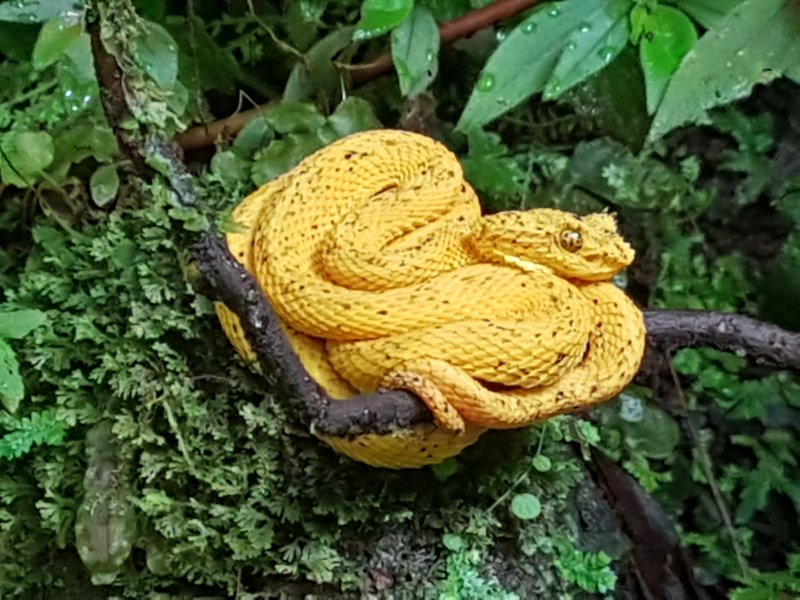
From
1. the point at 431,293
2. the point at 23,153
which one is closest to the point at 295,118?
the point at 23,153

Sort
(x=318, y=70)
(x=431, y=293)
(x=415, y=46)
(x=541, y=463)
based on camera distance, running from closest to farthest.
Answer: (x=431, y=293)
(x=541, y=463)
(x=415, y=46)
(x=318, y=70)

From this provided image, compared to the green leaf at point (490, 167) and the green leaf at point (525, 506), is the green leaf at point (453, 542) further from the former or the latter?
the green leaf at point (490, 167)

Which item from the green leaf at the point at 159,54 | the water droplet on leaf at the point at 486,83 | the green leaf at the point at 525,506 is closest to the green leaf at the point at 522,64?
the water droplet on leaf at the point at 486,83

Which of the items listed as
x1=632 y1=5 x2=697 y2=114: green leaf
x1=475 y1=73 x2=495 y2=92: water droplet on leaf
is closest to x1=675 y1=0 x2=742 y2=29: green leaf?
x1=632 y1=5 x2=697 y2=114: green leaf

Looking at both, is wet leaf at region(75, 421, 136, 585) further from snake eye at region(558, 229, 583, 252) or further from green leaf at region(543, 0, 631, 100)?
green leaf at region(543, 0, 631, 100)

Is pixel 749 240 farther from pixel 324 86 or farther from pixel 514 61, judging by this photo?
pixel 324 86

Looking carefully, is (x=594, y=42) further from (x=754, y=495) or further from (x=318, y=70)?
(x=754, y=495)

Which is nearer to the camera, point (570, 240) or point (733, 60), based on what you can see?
point (570, 240)

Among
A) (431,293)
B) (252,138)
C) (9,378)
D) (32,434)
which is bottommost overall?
(32,434)
